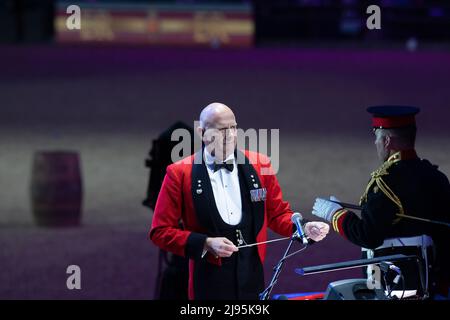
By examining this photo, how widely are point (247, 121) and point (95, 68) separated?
675 cm

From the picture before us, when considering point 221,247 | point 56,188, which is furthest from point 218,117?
point 56,188

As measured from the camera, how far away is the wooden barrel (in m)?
10.3

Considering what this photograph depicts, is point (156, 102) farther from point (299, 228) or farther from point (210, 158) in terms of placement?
Answer: point (299, 228)

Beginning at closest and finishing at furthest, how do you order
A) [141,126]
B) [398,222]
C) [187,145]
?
1. [398,222]
2. [187,145]
3. [141,126]

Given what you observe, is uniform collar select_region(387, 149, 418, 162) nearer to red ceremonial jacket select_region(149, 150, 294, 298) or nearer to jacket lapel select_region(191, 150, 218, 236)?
red ceremonial jacket select_region(149, 150, 294, 298)

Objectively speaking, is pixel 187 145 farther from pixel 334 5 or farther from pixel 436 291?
pixel 334 5

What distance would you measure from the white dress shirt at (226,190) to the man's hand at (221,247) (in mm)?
255

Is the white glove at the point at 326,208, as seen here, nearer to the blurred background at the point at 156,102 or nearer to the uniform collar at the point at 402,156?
the uniform collar at the point at 402,156

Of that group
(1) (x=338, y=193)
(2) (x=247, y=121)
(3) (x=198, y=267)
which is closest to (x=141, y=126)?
(2) (x=247, y=121)

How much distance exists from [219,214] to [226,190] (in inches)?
4.9

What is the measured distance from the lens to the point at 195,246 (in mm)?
4703

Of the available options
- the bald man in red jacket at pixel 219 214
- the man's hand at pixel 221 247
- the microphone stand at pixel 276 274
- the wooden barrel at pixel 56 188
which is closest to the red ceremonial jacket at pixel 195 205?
the bald man in red jacket at pixel 219 214

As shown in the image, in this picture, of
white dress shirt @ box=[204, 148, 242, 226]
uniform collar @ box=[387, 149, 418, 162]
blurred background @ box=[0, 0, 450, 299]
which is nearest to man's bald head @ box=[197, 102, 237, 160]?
white dress shirt @ box=[204, 148, 242, 226]

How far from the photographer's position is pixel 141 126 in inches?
612
